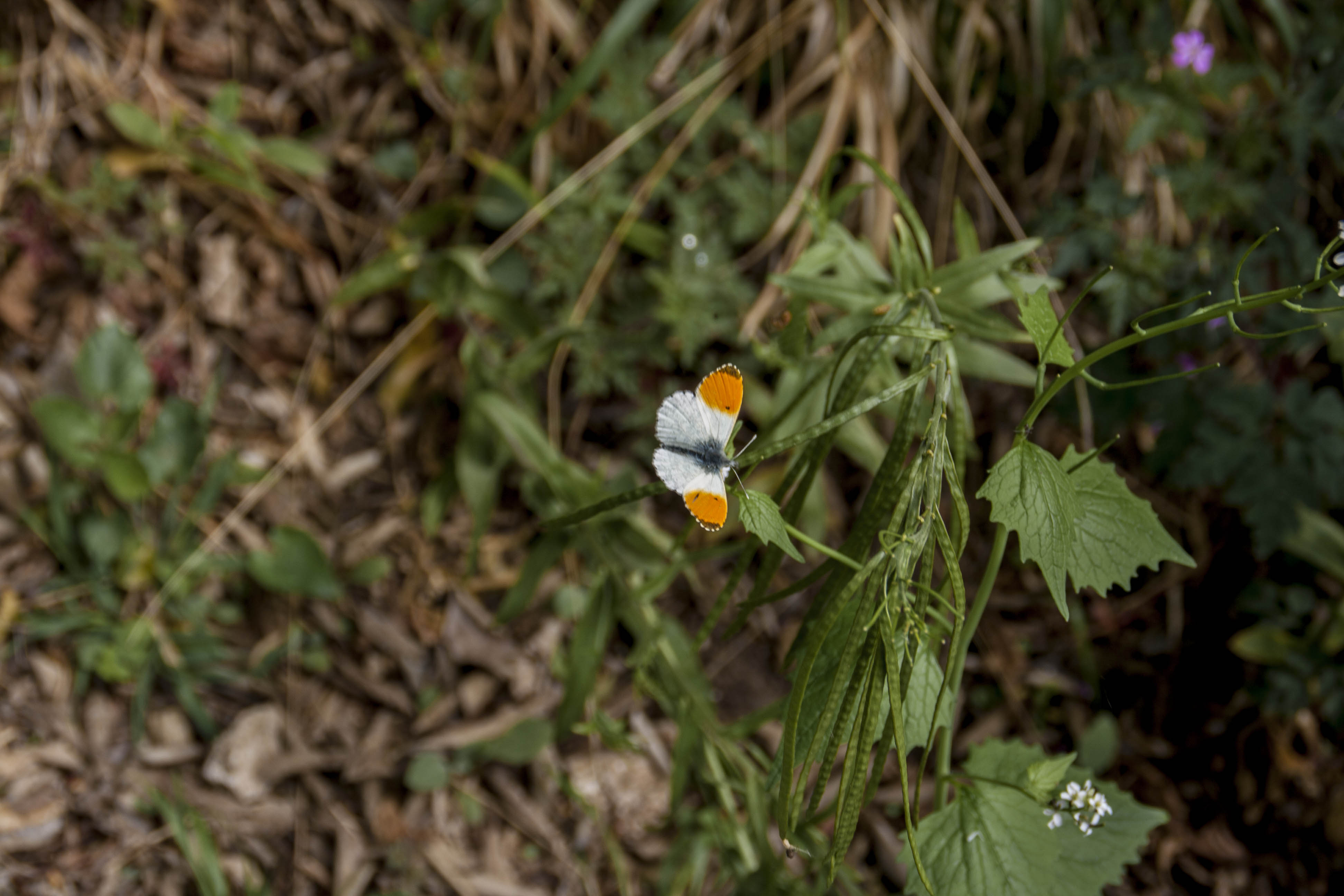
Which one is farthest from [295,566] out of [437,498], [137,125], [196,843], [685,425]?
[685,425]

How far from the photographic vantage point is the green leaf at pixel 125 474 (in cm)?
212

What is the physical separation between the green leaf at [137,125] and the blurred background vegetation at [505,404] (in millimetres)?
11

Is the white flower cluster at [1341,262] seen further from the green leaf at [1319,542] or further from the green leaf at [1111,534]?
the green leaf at [1319,542]

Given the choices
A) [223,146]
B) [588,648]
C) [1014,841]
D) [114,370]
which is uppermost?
[223,146]

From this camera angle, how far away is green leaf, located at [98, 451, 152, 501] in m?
2.12

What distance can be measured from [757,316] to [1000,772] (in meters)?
1.31

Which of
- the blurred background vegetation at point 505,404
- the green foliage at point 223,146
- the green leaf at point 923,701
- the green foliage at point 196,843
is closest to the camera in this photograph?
the green leaf at point 923,701

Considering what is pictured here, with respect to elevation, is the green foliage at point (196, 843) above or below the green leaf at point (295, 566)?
below

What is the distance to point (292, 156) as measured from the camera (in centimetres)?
240

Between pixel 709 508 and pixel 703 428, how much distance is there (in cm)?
13

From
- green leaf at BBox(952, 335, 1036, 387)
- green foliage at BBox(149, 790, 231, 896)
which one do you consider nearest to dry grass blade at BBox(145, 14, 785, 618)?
green foliage at BBox(149, 790, 231, 896)

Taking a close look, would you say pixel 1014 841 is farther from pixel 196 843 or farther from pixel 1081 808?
pixel 196 843

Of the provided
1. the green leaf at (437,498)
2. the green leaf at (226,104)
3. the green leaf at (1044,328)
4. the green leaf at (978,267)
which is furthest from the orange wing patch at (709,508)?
the green leaf at (226,104)

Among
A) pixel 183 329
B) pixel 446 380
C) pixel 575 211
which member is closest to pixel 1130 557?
pixel 575 211
